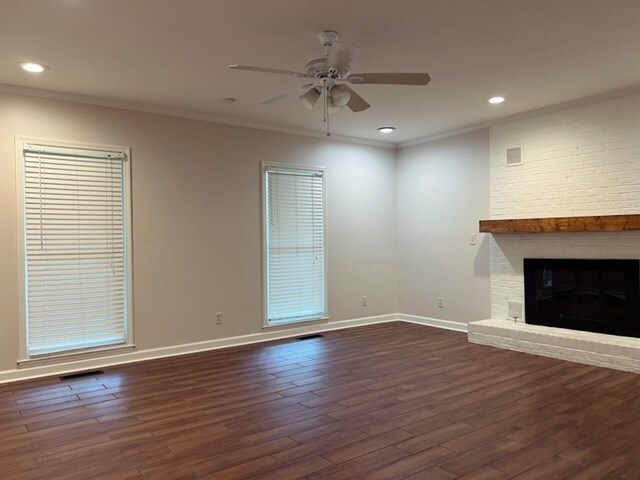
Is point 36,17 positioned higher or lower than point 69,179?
higher

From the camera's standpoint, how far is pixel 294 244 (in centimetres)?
592

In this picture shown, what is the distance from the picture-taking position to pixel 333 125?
573 centimetres

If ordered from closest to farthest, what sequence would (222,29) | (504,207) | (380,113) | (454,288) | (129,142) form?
(222,29), (129,142), (380,113), (504,207), (454,288)

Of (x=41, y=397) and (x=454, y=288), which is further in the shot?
(x=454, y=288)

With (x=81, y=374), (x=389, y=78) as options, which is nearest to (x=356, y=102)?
(x=389, y=78)

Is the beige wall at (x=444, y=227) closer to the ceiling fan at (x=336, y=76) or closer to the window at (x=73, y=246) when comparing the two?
the ceiling fan at (x=336, y=76)

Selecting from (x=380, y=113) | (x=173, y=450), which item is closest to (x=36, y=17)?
(x=173, y=450)

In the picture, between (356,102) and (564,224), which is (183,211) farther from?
(564,224)

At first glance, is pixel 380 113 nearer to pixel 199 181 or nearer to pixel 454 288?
pixel 199 181

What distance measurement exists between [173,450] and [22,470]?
0.76m

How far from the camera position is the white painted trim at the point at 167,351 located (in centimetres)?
423

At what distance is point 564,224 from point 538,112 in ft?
4.23

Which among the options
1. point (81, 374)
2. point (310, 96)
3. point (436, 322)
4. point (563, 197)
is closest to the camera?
point (310, 96)

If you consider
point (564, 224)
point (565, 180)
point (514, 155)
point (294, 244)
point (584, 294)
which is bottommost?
point (584, 294)
